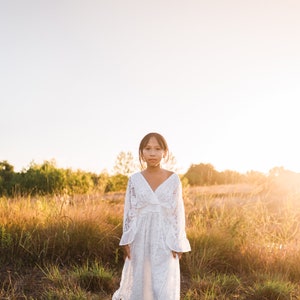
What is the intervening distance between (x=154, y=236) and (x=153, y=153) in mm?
677

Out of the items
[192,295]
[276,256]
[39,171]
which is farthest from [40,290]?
[39,171]

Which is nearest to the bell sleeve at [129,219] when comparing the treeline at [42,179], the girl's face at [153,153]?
the girl's face at [153,153]

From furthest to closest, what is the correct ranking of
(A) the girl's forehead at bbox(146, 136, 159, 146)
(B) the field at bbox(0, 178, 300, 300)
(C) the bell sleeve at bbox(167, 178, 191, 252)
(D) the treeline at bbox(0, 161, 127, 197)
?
(D) the treeline at bbox(0, 161, 127, 197) → (B) the field at bbox(0, 178, 300, 300) → (A) the girl's forehead at bbox(146, 136, 159, 146) → (C) the bell sleeve at bbox(167, 178, 191, 252)

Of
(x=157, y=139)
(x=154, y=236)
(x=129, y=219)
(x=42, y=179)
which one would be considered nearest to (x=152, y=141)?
(x=157, y=139)

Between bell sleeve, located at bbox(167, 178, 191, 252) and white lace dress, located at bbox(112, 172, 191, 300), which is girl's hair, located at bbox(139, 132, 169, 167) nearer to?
white lace dress, located at bbox(112, 172, 191, 300)

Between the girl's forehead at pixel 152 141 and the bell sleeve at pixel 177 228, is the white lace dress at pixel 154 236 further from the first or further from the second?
the girl's forehead at pixel 152 141

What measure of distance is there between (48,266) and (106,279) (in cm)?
101

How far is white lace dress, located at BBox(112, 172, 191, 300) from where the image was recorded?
142 inches

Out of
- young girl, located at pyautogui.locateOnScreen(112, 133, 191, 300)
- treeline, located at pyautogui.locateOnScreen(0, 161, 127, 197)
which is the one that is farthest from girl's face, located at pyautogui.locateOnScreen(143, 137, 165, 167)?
treeline, located at pyautogui.locateOnScreen(0, 161, 127, 197)

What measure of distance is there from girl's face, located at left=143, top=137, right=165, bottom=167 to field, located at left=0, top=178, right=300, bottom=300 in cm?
187

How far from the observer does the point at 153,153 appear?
368 cm

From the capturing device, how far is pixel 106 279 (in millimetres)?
5199

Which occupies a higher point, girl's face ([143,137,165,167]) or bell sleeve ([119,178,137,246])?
girl's face ([143,137,165,167])

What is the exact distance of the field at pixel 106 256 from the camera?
5.15 metres
